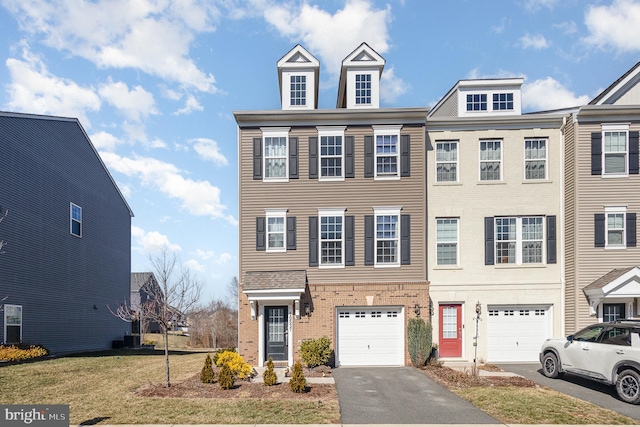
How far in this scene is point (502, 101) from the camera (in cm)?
1988

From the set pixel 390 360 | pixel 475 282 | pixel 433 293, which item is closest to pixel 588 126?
pixel 475 282

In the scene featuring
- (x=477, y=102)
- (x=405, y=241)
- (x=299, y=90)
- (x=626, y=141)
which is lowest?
(x=405, y=241)

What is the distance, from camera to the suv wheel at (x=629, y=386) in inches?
476

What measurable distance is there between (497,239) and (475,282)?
182 centimetres

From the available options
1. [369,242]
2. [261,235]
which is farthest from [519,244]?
[261,235]

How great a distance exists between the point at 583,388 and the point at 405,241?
7.16 m

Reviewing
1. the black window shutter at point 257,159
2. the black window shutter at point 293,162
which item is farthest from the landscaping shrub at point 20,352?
the black window shutter at point 293,162

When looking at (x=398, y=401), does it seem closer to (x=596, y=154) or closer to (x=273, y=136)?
(x=273, y=136)

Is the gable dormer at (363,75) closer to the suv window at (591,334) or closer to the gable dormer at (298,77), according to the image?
the gable dormer at (298,77)

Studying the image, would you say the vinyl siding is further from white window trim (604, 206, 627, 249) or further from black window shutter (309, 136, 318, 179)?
white window trim (604, 206, 627, 249)

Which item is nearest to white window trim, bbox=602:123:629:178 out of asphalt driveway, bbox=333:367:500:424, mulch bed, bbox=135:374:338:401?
asphalt driveway, bbox=333:367:500:424

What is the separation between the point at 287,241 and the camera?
18.4 metres

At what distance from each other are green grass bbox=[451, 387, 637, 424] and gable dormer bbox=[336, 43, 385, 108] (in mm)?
10993

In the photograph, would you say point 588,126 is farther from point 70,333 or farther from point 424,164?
point 70,333
